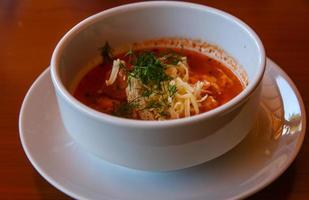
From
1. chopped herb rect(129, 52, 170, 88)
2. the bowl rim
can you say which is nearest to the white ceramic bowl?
the bowl rim

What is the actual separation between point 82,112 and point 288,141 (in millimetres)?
398

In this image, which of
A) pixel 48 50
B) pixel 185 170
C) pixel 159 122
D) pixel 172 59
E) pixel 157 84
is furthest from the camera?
pixel 48 50

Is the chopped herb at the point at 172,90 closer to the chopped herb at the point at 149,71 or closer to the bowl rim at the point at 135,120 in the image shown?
the chopped herb at the point at 149,71

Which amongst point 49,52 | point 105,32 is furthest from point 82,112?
point 49,52

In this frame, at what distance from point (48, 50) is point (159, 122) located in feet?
2.21

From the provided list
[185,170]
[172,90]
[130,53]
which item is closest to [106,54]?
[130,53]

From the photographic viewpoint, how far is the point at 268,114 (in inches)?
40.9

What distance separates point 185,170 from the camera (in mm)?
899

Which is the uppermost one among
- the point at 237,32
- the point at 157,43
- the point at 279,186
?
the point at 237,32

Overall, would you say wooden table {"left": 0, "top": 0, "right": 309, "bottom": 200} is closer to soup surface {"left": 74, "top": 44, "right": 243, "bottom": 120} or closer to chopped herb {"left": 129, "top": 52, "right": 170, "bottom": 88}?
soup surface {"left": 74, "top": 44, "right": 243, "bottom": 120}

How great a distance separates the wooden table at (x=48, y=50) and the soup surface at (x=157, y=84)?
7.3 inches

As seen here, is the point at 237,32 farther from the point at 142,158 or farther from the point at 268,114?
the point at 142,158

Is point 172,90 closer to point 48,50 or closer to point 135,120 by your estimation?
point 135,120

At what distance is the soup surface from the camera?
0.95 m
